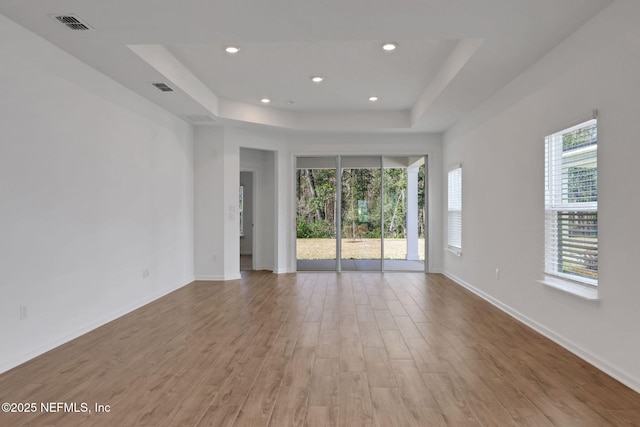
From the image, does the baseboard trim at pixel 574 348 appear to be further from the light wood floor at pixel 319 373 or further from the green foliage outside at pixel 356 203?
the green foliage outside at pixel 356 203

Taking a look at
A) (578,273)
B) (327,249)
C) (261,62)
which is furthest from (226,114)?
(578,273)

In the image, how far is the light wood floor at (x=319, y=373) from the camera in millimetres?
2229

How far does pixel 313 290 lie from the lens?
584 cm

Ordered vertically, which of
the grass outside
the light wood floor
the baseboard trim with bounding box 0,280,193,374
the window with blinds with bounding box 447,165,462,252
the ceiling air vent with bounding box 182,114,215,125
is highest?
the ceiling air vent with bounding box 182,114,215,125

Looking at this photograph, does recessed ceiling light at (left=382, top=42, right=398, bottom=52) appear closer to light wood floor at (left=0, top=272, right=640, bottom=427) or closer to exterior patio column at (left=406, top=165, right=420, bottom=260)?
light wood floor at (left=0, top=272, right=640, bottom=427)

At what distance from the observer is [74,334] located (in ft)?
12.0

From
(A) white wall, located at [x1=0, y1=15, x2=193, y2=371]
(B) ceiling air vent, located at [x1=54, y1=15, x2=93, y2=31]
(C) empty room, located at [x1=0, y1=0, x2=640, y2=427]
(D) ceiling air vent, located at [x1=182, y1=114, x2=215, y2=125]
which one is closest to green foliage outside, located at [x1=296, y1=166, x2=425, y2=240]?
(C) empty room, located at [x1=0, y1=0, x2=640, y2=427]

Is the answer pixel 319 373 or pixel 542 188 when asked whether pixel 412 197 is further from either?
pixel 319 373

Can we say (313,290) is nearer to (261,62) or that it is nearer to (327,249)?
(327,249)

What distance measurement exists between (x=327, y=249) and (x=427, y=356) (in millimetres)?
4690

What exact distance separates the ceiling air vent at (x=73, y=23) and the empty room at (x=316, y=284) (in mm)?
15

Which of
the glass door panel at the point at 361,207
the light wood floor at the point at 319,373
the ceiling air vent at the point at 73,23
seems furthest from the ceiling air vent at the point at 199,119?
the light wood floor at the point at 319,373

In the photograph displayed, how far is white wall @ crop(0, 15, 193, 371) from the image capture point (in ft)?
9.91

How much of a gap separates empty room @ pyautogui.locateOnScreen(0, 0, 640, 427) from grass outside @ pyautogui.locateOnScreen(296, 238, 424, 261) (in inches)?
61.3
